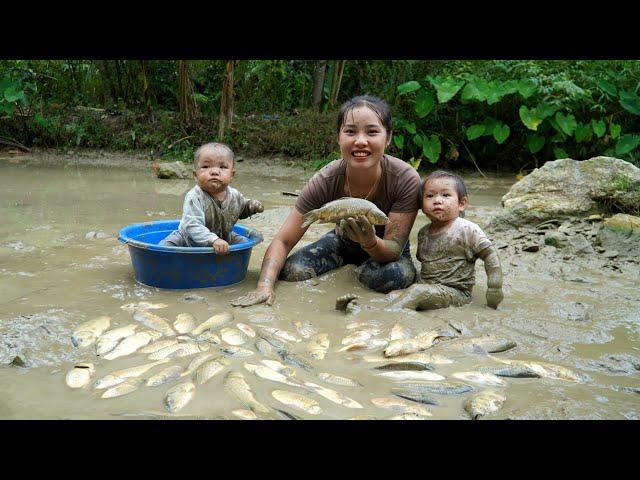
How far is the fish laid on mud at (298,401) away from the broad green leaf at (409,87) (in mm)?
7854

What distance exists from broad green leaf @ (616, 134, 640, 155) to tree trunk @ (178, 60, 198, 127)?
257 inches

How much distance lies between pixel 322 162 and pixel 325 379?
7299mm

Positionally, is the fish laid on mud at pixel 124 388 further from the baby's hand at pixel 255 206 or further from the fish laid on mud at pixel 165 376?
the baby's hand at pixel 255 206

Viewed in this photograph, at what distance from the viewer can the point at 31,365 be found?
281cm

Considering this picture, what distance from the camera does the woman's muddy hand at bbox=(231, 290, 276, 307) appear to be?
12.4ft

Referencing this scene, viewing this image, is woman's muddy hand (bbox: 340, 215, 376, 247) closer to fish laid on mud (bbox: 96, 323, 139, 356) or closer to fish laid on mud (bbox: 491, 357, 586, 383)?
fish laid on mud (bbox: 491, 357, 586, 383)

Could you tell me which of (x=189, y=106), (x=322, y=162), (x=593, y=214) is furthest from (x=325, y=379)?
(x=189, y=106)

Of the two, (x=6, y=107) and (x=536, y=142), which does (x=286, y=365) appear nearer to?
(x=536, y=142)

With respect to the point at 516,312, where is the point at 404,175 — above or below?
above

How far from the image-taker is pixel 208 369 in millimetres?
2680

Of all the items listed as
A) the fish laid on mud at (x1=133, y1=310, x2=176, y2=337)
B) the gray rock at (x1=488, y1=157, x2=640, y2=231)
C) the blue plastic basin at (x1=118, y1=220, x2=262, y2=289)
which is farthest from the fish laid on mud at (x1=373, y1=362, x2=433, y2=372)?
the gray rock at (x1=488, y1=157, x2=640, y2=231)
